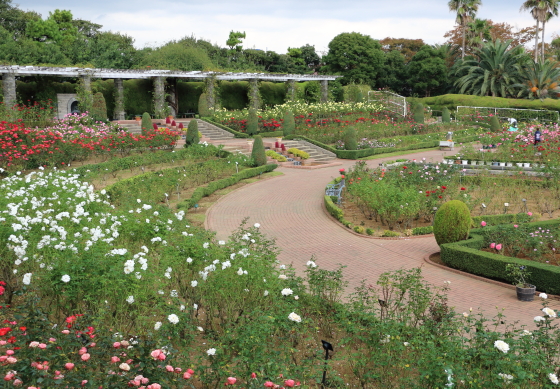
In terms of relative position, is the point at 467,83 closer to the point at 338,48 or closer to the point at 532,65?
the point at 532,65

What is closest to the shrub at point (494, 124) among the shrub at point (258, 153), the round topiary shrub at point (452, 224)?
the shrub at point (258, 153)

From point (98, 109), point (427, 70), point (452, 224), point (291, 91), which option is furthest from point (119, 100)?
point (427, 70)

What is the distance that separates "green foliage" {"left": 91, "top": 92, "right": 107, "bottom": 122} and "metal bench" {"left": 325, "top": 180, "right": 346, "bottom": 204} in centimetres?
1575

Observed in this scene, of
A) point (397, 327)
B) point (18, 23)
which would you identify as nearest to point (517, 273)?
point (397, 327)

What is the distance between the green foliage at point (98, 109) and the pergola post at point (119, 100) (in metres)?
3.61

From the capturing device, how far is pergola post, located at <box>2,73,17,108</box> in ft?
83.9

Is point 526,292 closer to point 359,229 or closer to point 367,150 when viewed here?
point 359,229

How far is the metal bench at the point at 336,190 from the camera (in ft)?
50.5

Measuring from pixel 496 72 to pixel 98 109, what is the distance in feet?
105

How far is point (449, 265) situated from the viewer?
10.4m

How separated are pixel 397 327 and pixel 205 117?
26950 millimetres

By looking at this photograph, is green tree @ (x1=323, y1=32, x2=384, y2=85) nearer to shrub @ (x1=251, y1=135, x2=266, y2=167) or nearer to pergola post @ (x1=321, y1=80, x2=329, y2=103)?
pergola post @ (x1=321, y1=80, x2=329, y2=103)

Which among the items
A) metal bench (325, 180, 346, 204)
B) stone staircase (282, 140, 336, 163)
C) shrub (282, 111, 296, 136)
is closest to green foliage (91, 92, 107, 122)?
shrub (282, 111, 296, 136)

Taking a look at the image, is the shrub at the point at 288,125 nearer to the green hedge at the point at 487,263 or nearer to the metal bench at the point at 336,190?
the metal bench at the point at 336,190
